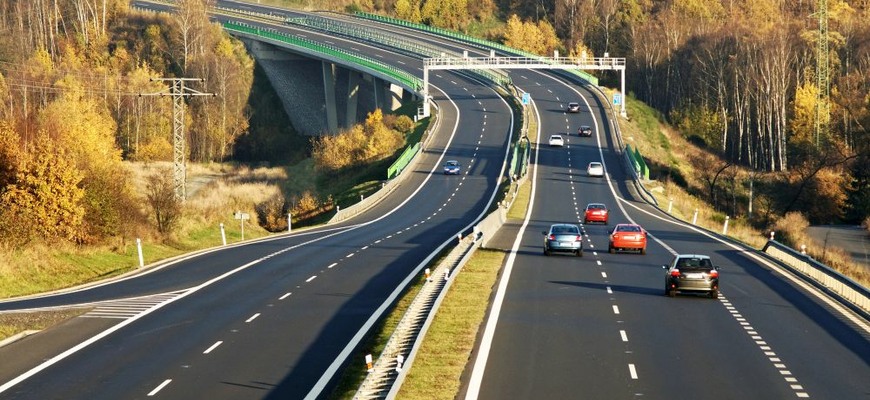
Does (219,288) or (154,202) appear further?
(154,202)

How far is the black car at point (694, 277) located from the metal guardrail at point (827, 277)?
360cm

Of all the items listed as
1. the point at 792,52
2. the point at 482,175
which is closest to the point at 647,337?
the point at 482,175

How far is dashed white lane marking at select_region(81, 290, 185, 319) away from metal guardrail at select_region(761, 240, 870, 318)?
18.6 meters

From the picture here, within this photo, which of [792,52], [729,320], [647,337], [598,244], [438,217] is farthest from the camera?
[792,52]

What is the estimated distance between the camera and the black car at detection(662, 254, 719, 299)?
33656 mm

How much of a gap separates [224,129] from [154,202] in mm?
72970

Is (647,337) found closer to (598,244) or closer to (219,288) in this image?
(219,288)

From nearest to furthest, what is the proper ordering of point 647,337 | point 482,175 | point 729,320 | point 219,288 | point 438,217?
point 647,337 < point 729,320 < point 219,288 < point 438,217 < point 482,175

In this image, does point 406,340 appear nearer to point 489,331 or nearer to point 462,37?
point 489,331

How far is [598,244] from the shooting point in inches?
2083

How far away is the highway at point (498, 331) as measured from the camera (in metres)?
22.0

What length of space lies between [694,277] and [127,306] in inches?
608

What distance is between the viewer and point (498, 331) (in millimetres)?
27688

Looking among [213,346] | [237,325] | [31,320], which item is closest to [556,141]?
[237,325]
